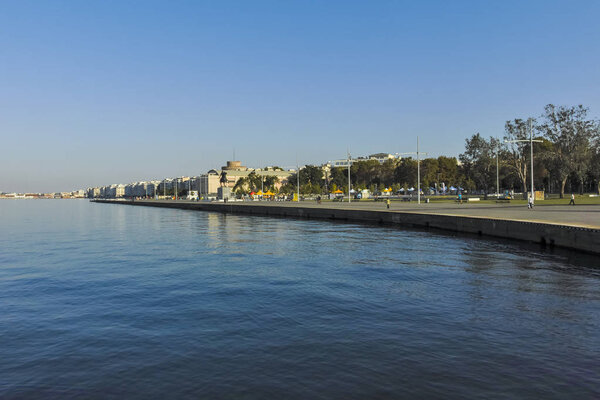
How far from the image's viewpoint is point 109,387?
841 cm

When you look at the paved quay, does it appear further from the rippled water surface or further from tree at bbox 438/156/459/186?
tree at bbox 438/156/459/186

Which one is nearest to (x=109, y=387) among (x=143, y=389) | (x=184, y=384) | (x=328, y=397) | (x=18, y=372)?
(x=143, y=389)

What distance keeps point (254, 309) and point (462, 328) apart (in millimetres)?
6038

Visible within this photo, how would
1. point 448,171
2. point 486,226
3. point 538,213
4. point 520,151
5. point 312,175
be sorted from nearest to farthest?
point 486,226 < point 538,213 < point 520,151 < point 448,171 < point 312,175

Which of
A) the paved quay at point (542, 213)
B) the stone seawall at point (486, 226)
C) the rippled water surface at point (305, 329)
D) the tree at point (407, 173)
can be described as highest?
the tree at point (407, 173)

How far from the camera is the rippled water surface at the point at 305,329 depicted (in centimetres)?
840

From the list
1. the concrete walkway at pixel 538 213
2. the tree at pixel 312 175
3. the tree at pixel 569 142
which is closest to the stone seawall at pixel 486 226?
the concrete walkway at pixel 538 213

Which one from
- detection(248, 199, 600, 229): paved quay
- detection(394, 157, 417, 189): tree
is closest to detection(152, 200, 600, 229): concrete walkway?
detection(248, 199, 600, 229): paved quay

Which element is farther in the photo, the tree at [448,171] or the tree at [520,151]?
the tree at [448,171]

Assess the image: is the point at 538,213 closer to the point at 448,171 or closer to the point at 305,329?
the point at 305,329

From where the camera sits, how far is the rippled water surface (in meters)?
8.40

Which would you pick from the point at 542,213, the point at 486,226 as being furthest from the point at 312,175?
the point at 486,226

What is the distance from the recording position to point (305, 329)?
457 inches

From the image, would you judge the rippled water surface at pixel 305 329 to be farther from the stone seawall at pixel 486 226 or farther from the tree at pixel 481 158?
the tree at pixel 481 158
